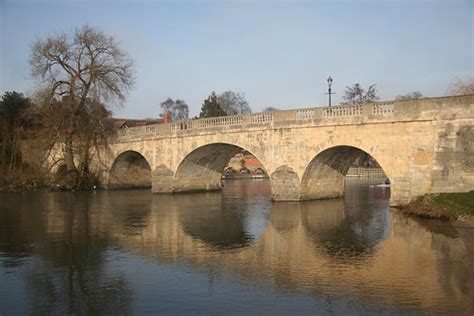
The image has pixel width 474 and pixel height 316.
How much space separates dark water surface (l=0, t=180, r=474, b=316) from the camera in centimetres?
873

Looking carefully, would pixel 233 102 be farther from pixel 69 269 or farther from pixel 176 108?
pixel 69 269

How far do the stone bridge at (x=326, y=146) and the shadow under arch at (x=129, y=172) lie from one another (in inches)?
127

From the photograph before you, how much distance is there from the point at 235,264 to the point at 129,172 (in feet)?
97.1

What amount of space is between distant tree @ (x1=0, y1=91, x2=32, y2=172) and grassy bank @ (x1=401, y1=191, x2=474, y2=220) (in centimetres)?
3164

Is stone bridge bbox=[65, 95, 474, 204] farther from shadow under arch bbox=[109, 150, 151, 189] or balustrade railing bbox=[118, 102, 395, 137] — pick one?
shadow under arch bbox=[109, 150, 151, 189]

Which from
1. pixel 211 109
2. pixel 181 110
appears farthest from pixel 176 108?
pixel 211 109

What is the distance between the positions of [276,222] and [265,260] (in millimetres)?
6618

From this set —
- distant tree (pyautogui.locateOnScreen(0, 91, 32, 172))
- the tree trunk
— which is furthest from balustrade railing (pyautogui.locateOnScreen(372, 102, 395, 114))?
distant tree (pyautogui.locateOnScreen(0, 91, 32, 172))

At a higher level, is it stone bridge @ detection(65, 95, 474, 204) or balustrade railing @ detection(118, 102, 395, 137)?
balustrade railing @ detection(118, 102, 395, 137)

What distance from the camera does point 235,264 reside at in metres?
11.7

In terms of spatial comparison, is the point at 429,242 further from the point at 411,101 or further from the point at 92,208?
the point at 92,208

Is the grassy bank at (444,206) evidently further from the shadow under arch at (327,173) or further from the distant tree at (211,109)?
the distant tree at (211,109)

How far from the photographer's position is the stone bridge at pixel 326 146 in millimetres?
19109

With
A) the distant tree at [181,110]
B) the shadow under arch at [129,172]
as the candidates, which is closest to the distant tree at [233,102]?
the distant tree at [181,110]
